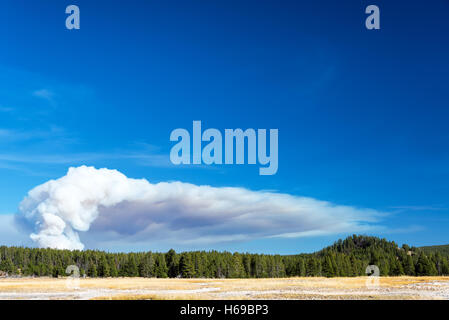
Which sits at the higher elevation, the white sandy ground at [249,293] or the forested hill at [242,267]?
the white sandy ground at [249,293]

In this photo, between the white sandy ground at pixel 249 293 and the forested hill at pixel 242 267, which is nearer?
the white sandy ground at pixel 249 293

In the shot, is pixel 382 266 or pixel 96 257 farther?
pixel 96 257

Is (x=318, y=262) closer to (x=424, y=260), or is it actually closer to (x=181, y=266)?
(x=424, y=260)

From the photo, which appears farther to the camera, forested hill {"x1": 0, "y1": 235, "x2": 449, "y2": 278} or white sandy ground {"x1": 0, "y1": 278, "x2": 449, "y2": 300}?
forested hill {"x1": 0, "y1": 235, "x2": 449, "y2": 278}

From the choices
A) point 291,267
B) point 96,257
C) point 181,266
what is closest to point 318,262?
point 291,267

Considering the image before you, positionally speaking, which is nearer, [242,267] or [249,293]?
[249,293]

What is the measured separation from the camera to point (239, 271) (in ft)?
515

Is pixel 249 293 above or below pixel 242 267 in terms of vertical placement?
above

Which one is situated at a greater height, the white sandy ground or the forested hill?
the white sandy ground
